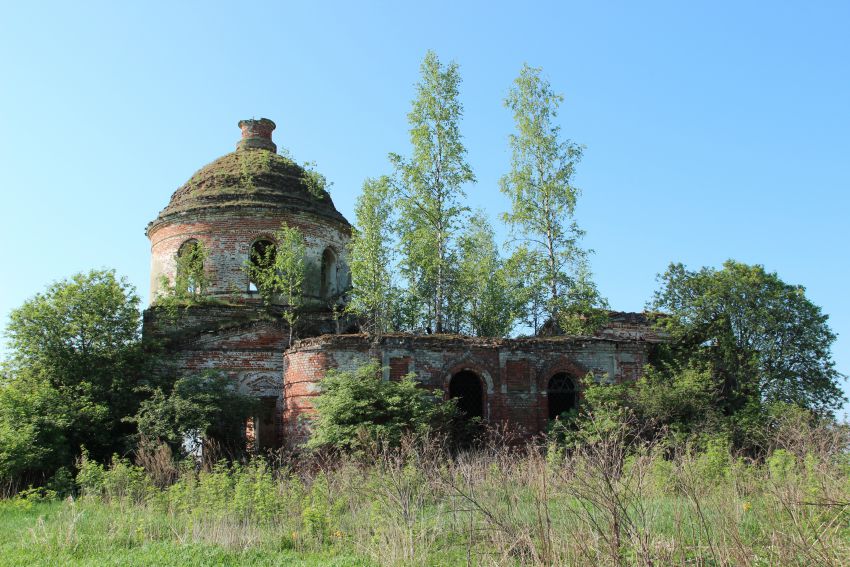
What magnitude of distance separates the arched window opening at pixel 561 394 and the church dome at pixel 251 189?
825cm

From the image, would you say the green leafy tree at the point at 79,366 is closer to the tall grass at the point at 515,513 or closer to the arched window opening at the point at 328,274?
the tall grass at the point at 515,513

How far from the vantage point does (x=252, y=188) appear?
21281 millimetres

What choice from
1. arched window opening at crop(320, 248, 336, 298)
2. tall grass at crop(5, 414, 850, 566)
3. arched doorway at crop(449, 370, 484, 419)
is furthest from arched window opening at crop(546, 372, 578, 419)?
arched window opening at crop(320, 248, 336, 298)

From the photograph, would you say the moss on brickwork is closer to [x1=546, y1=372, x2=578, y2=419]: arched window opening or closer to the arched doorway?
the arched doorway

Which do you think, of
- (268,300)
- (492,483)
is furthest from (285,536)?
(268,300)

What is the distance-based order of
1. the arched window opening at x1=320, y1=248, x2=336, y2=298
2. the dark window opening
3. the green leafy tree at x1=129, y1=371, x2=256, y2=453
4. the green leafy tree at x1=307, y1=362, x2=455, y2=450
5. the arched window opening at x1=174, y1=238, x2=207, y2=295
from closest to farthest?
1. the green leafy tree at x1=307, y1=362, x2=455, y2=450
2. the green leafy tree at x1=129, y1=371, x2=256, y2=453
3. the dark window opening
4. the arched window opening at x1=174, y1=238, x2=207, y2=295
5. the arched window opening at x1=320, y1=248, x2=336, y2=298

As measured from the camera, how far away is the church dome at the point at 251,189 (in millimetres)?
20891

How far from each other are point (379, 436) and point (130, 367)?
658 centimetres

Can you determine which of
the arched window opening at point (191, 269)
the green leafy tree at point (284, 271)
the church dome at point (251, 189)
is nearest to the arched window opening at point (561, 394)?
the green leafy tree at point (284, 271)

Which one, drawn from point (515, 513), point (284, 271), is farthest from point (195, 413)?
point (515, 513)

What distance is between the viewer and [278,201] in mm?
21016

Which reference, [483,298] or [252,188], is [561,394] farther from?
[252,188]

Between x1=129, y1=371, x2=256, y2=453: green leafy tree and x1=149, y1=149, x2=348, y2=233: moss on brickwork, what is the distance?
583 cm

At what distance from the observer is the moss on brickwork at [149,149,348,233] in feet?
68.6
